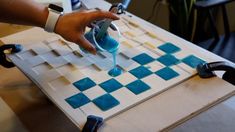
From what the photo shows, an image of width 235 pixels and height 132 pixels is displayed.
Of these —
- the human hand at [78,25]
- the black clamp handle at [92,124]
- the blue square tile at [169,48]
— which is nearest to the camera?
the black clamp handle at [92,124]

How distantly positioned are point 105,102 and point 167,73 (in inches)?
7.0

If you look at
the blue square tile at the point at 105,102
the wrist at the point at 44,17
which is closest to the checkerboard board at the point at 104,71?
the blue square tile at the point at 105,102

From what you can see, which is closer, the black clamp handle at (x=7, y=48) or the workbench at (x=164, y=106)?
the workbench at (x=164, y=106)

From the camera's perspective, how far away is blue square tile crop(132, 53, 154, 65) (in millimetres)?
851

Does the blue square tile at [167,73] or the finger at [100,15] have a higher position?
the finger at [100,15]

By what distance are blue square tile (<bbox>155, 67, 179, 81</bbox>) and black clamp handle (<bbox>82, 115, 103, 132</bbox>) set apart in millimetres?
203

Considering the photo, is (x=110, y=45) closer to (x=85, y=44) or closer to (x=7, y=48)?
(x=85, y=44)

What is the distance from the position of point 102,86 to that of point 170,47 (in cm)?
23

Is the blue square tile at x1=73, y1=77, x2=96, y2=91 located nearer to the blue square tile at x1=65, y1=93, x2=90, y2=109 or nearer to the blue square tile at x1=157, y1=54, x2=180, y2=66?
the blue square tile at x1=65, y1=93, x2=90, y2=109

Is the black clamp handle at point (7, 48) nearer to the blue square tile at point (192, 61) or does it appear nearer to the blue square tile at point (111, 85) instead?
the blue square tile at point (111, 85)

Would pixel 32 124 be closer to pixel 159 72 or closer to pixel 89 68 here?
pixel 89 68

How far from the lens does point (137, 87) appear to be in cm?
77

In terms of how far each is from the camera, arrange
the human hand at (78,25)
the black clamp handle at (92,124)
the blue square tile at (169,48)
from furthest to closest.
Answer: the blue square tile at (169,48)
the human hand at (78,25)
the black clamp handle at (92,124)

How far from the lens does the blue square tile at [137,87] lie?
757mm
